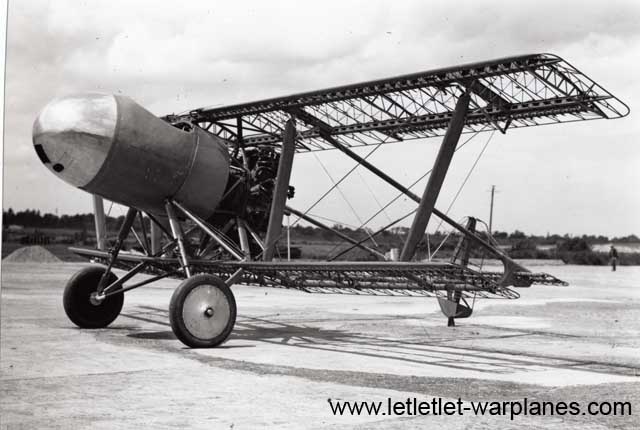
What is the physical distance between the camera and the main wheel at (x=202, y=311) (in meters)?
11.5

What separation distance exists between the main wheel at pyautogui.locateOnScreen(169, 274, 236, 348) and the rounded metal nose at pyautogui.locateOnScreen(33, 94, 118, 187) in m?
2.55

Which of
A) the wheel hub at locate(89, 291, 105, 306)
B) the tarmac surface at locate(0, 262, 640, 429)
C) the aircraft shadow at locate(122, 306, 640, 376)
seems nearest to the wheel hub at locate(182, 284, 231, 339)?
the tarmac surface at locate(0, 262, 640, 429)

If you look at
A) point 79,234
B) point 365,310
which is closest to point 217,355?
point 365,310

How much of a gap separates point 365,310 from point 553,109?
1091 centimetres

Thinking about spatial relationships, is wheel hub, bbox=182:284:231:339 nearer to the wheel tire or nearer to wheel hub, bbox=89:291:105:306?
wheel hub, bbox=89:291:105:306

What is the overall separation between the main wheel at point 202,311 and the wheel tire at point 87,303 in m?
3.60

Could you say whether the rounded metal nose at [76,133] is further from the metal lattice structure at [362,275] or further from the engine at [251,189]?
the engine at [251,189]

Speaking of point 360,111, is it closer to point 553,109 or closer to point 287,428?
point 553,109

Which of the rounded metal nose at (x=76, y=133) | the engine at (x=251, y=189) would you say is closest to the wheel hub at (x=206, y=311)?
the rounded metal nose at (x=76, y=133)

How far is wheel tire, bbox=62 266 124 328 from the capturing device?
1441 cm

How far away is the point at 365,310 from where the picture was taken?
2155 centimetres

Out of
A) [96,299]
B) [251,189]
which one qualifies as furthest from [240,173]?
[96,299]

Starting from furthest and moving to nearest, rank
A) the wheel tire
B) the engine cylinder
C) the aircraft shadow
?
1. the wheel tire
2. the engine cylinder
3. the aircraft shadow

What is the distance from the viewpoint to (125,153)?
12141mm
